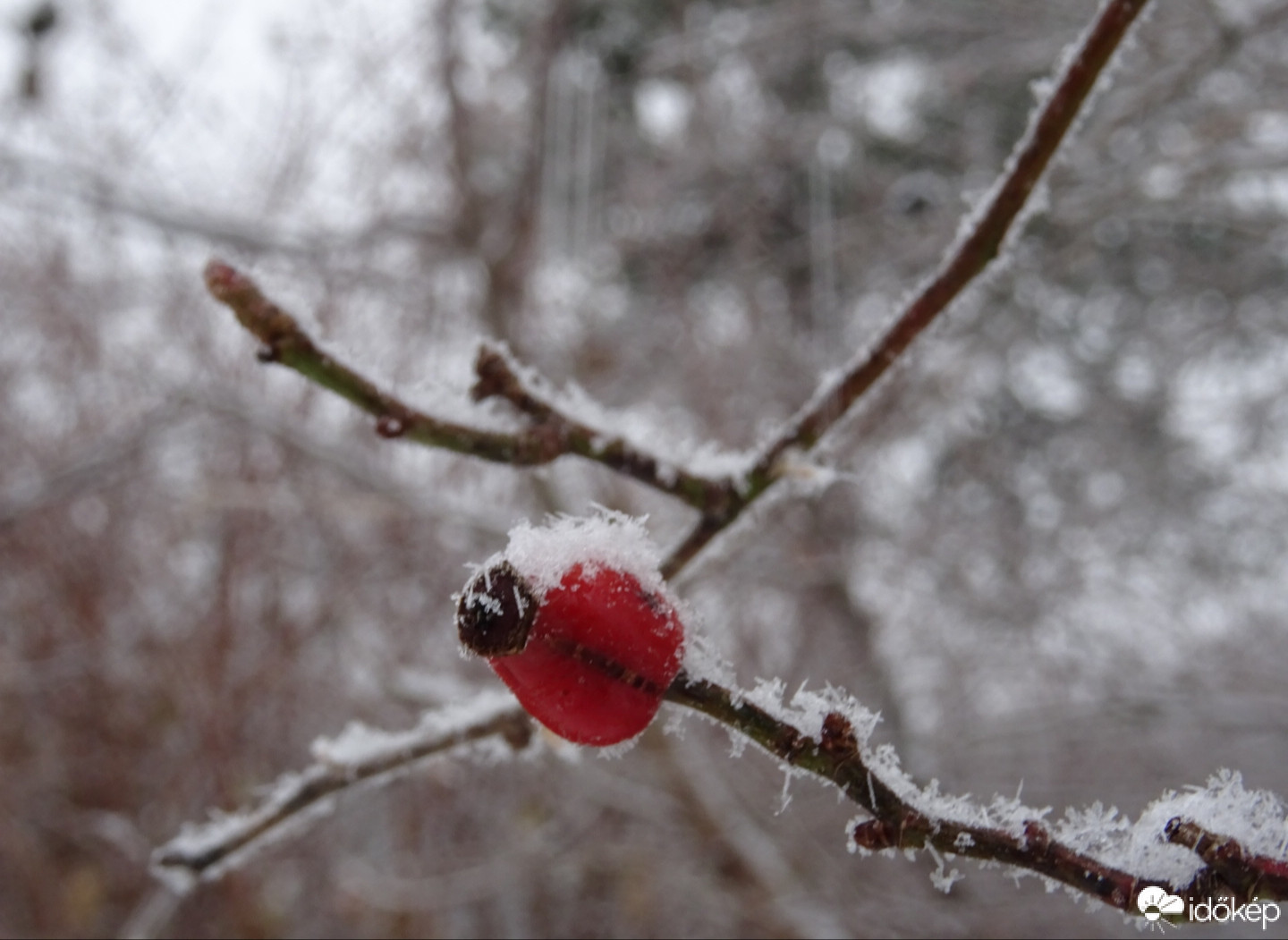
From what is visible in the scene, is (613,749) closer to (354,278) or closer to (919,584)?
(354,278)

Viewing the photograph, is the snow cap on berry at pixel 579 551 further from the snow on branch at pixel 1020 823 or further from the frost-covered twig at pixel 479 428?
the frost-covered twig at pixel 479 428

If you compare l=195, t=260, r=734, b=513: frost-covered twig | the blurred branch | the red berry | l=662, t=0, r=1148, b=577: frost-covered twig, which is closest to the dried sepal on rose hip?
the red berry

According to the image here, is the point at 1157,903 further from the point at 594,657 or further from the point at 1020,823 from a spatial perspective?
the point at 594,657

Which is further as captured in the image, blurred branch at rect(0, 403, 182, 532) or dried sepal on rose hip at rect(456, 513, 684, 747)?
blurred branch at rect(0, 403, 182, 532)

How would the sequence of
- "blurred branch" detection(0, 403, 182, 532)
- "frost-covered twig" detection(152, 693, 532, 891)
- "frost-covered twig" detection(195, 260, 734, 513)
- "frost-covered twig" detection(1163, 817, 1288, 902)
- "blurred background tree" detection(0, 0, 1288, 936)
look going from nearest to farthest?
"frost-covered twig" detection(1163, 817, 1288, 902)
"frost-covered twig" detection(195, 260, 734, 513)
"frost-covered twig" detection(152, 693, 532, 891)
"blurred branch" detection(0, 403, 182, 532)
"blurred background tree" detection(0, 0, 1288, 936)

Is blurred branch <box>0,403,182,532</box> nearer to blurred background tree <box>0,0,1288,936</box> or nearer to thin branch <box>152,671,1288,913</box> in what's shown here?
blurred background tree <box>0,0,1288,936</box>

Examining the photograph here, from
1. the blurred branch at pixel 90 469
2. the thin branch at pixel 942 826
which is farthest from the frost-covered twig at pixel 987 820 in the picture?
the blurred branch at pixel 90 469

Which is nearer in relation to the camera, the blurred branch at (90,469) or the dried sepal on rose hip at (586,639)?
the dried sepal on rose hip at (586,639)

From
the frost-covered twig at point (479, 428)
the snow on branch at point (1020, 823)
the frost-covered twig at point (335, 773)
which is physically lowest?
the snow on branch at point (1020, 823)

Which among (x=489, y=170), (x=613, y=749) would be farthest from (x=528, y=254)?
(x=613, y=749)

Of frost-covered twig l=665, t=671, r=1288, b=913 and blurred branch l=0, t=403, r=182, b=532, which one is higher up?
blurred branch l=0, t=403, r=182, b=532
